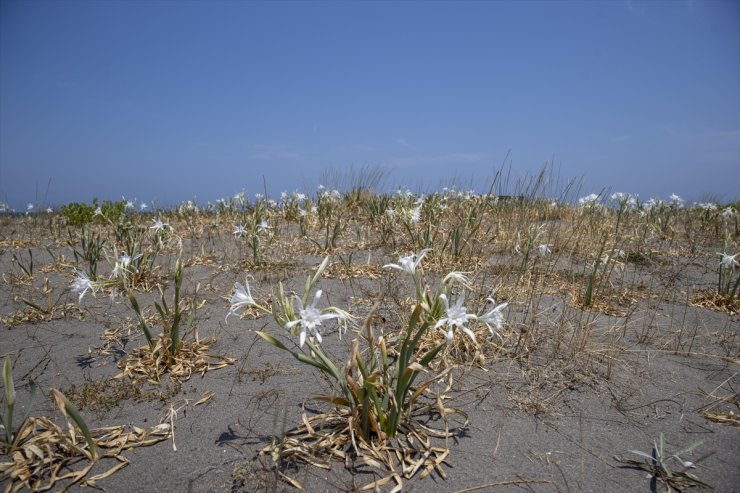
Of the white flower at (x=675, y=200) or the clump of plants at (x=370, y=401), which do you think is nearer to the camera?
the clump of plants at (x=370, y=401)

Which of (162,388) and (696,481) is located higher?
(696,481)

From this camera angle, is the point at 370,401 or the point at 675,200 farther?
the point at 675,200

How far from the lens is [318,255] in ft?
15.5

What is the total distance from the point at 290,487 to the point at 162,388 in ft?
3.51

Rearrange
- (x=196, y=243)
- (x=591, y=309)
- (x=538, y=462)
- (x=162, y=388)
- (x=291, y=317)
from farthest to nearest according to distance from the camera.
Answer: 1. (x=196, y=243)
2. (x=591, y=309)
3. (x=162, y=388)
4. (x=538, y=462)
5. (x=291, y=317)

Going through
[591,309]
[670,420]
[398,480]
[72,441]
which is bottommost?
[72,441]

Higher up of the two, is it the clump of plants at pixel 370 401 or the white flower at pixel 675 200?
the white flower at pixel 675 200

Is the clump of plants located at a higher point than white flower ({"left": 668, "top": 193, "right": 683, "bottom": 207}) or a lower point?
lower

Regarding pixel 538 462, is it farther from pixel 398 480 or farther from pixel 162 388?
pixel 162 388

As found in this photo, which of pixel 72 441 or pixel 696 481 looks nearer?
pixel 696 481

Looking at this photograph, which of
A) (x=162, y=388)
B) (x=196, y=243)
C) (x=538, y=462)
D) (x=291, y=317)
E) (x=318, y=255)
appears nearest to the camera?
(x=291, y=317)

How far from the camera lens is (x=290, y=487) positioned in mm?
1498

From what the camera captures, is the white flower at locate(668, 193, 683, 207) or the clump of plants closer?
the clump of plants

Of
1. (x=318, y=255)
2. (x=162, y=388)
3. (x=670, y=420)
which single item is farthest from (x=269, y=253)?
(x=670, y=420)
